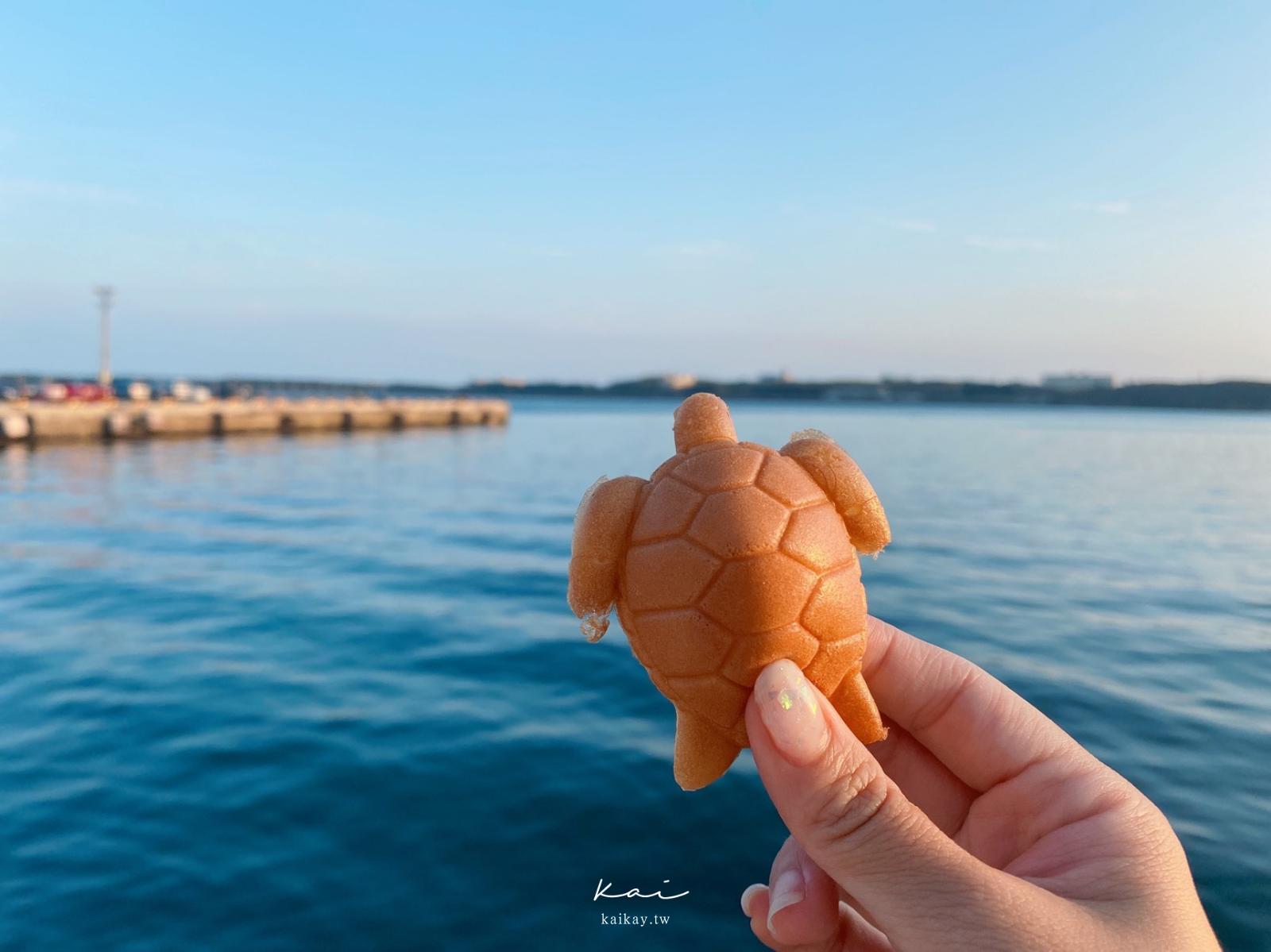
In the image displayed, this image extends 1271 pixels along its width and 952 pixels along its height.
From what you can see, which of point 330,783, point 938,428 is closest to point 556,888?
point 330,783

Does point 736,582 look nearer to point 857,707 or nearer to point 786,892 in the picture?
point 857,707

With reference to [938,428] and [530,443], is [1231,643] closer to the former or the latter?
[530,443]

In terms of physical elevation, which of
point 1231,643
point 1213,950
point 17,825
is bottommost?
point 17,825

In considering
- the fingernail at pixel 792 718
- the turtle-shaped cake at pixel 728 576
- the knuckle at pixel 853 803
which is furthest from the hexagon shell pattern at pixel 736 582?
the knuckle at pixel 853 803

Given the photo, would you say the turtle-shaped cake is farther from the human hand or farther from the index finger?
the index finger

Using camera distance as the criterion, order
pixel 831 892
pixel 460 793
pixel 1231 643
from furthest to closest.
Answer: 1. pixel 1231 643
2. pixel 460 793
3. pixel 831 892

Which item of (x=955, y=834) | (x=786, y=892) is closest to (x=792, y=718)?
(x=786, y=892)

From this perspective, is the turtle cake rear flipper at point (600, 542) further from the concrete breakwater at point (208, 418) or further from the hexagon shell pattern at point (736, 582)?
the concrete breakwater at point (208, 418)
